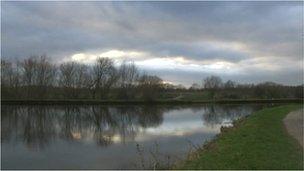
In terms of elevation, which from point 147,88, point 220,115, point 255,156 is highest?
point 147,88

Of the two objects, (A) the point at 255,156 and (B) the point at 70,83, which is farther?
(B) the point at 70,83

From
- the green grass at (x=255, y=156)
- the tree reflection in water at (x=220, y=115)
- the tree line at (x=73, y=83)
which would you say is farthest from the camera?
the tree line at (x=73, y=83)

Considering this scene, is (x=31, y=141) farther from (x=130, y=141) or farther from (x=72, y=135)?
(x=130, y=141)

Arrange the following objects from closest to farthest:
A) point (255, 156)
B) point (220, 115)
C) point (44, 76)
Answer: point (255, 156) → point (220, 115) → point (44, 76)

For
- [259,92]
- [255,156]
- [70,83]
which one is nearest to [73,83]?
[70,83]

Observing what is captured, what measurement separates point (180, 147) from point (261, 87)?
104m

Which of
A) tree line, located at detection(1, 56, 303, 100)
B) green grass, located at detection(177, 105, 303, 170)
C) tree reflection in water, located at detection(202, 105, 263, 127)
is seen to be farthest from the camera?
tree line, located at detection(1, 56, 303, 100)

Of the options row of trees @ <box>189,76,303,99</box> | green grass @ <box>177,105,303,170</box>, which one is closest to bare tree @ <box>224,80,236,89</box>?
row of trees @ <box>189,76,303,99</box>

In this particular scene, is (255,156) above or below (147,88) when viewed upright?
below

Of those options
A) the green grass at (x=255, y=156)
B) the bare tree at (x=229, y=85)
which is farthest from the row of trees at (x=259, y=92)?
the green grass at (x=255, y=156)

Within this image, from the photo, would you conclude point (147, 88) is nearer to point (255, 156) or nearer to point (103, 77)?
point (103, 77)

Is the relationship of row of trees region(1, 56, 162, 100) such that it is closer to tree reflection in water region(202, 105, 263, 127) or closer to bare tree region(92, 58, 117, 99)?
bare tree region(92, 58, 117, 99)

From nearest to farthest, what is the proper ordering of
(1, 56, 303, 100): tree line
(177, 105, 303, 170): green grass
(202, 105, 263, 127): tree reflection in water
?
(177, 105, 303, 170): green grass < (202, 105, 263, 127): tree reflection in water < (1, 56, 303, 100): tree line

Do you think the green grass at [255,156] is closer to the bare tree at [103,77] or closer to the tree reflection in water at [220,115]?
the tree reflection in water at [220,115]
